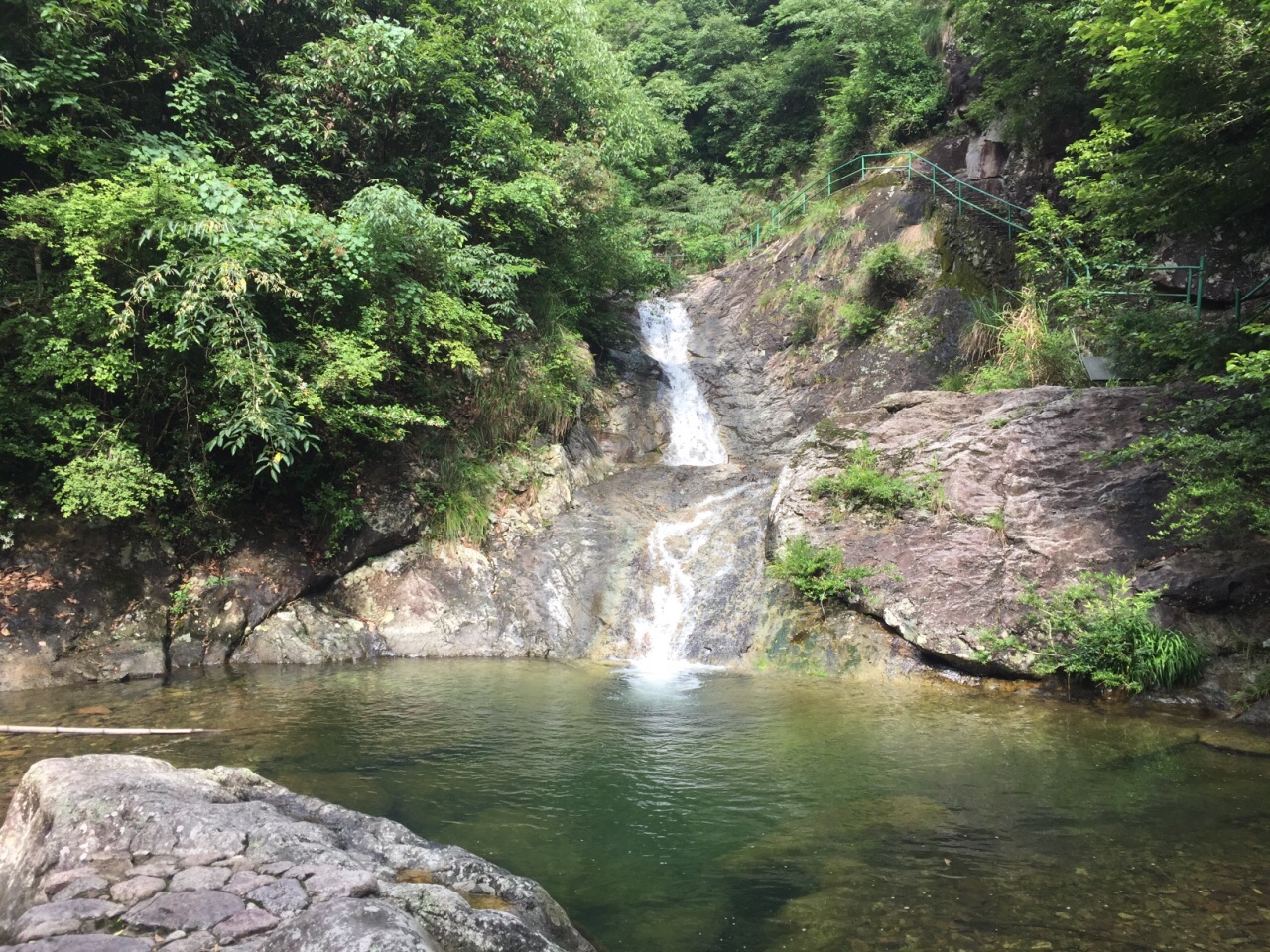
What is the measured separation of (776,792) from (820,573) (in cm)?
520

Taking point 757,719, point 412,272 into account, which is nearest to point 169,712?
point 757,719

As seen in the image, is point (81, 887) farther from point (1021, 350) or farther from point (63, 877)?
point (1021, 350)

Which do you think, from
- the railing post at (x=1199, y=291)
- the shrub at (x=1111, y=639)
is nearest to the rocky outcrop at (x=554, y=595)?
the shrub at (x=1111, y=639)

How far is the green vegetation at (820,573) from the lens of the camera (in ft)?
33.2

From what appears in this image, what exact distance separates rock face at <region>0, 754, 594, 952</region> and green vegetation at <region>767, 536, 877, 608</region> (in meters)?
7.29

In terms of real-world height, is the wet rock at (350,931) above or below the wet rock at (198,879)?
above

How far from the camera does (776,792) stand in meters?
5.63

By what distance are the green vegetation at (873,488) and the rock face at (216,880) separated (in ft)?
27.4

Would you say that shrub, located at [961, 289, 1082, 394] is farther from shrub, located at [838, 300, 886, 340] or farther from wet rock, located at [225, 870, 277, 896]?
wet rock, located at [225, 870, 277, 896]

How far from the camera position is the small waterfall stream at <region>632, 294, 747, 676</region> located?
11125mm

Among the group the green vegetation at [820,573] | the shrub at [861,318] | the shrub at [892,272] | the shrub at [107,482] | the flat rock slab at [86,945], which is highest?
the shrub at [892,272]

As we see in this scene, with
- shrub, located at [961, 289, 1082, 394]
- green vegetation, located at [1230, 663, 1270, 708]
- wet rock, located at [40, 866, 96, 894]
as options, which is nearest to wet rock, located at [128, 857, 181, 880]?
wet rock, located at [40, 866, 96, 894]

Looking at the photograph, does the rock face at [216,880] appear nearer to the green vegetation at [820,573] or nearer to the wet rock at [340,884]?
the wet rock at [340,884]

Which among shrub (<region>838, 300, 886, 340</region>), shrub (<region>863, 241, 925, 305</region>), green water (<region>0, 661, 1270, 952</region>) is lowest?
green water (<region>0, 661, 1270, 952</region>)
